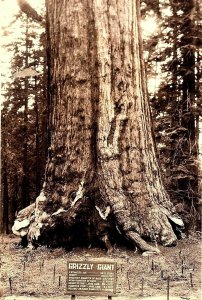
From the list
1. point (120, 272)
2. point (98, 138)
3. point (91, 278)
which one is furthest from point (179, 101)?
point (91, 278)

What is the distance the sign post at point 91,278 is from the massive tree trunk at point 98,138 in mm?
1726

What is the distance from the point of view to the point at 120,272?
493 centimetres

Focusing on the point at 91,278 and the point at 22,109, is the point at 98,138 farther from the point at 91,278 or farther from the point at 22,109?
the point at 22,109

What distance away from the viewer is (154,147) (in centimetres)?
658

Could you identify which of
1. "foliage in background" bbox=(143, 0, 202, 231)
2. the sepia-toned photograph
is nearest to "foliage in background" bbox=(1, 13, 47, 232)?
"foliage in background" bbox=(143, 0, 202, 231)

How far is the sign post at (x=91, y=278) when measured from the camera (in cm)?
390

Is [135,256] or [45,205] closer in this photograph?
[135,256]

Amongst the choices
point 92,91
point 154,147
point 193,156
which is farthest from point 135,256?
point 193,156

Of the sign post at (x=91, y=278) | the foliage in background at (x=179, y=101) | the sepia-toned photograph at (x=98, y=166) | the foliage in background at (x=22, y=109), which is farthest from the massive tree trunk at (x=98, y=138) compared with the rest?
the foliage in background at (x=22, y=109)

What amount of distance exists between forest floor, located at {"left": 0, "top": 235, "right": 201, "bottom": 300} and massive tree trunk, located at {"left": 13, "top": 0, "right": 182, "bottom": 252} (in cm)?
27

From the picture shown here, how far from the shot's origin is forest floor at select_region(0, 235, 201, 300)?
4301mm

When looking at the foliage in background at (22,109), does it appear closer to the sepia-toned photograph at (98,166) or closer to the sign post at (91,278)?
the sepia-toned photograph at (98,166)

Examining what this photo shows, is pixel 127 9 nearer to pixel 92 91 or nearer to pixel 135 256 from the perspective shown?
pixel 92 91

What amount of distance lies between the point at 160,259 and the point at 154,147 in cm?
192
